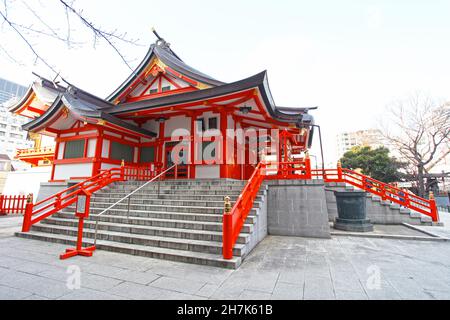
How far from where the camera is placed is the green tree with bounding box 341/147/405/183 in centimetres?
2411

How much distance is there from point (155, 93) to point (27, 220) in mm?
8278

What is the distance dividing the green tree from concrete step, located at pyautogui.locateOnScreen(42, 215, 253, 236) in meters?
26.7

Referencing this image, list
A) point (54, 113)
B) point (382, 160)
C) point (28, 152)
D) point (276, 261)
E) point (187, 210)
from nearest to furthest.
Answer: point (276, 261) → point (187, 210) → point (54, 113) → point (28, 152) → point (382, 160)

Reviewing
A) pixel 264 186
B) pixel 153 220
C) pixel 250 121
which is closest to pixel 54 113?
pixel 153 220

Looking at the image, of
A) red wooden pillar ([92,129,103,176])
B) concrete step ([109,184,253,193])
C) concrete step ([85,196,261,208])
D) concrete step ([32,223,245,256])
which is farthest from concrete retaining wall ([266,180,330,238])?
red wooden pillar ([92,129,103,176])

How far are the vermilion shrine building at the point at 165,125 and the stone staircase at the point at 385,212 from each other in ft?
11.7

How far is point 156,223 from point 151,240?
895 mm

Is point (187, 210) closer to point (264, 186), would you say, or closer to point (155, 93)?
point (264, 186)

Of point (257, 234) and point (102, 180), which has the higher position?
point (102, 180)

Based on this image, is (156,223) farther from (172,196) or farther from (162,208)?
(172,196)

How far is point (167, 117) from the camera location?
11.1 meters

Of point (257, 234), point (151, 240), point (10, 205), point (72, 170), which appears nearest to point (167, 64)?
point (72, 170)

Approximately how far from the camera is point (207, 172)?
988 centimetres

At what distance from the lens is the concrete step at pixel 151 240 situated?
4.53 meters
